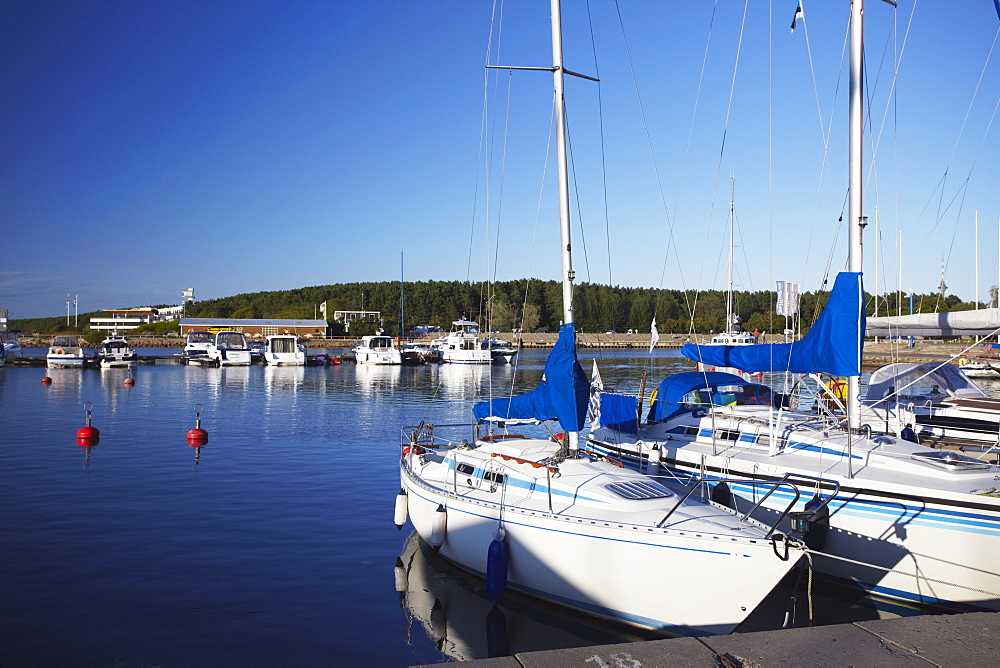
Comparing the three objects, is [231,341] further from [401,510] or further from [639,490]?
[639,490]

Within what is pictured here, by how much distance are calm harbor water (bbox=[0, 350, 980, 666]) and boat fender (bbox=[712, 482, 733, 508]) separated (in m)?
1.93

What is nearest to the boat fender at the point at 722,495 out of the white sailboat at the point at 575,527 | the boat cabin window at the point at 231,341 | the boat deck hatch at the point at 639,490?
the white sailboat at the point at 575,527

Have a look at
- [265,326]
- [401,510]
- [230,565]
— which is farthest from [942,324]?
[265,326]

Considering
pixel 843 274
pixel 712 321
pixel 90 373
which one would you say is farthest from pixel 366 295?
pixel 843 274

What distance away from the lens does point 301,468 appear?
77.0 feet

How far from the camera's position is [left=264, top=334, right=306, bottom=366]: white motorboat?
261 ft

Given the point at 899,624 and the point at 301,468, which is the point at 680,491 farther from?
the point at 301,468

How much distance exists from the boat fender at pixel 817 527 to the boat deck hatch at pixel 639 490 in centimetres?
217

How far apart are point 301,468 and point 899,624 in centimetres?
1974

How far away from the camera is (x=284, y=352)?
8000cm

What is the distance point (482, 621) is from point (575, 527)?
2.39 m

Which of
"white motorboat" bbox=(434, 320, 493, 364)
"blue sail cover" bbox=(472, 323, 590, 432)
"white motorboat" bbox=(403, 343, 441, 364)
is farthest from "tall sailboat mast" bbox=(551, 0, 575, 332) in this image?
"white motorboat" bbox=(403, 343, 441, 364)

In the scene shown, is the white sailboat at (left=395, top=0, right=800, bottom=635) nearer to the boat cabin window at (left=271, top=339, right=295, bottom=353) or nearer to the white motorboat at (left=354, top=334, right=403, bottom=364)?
the boat cabin window at (left=271, top=339, right=295, bottom=353)

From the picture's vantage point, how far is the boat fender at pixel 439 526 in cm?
1311
